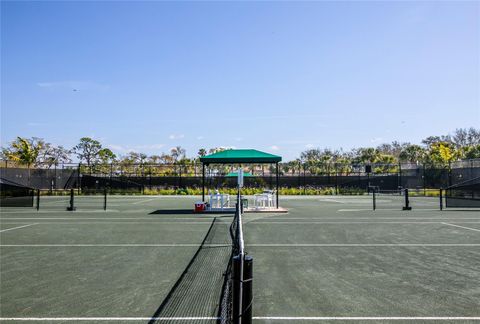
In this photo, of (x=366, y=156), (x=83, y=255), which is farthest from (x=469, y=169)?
(x=83, y=255)

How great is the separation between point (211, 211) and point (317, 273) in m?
13.8

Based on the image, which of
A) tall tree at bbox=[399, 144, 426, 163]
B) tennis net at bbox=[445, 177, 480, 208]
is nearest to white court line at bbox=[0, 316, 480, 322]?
tennis net at bbox=[445, 177, 480, 208]

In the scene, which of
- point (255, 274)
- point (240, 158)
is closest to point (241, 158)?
point (240, 158)

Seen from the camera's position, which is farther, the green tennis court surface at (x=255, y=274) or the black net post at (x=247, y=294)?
the green tennis court surface at (x=255, y=274)

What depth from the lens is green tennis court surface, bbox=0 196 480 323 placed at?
522 cm

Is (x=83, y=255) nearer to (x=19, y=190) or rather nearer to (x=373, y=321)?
(x=373, y=321)

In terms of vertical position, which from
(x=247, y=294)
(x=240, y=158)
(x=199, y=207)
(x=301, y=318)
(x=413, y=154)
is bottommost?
(x=301, y=318)

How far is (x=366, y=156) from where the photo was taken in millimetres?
68562

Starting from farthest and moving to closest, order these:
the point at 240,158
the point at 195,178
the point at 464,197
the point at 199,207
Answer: the point at 195,178 → the point at 464,197 → the point at 240,158 → the point at 199,207

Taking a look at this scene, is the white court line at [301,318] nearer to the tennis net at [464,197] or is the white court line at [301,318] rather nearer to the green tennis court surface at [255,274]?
the green tennis court surface at [255,274]

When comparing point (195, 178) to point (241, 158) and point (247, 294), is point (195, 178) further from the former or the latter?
point (247, 294)

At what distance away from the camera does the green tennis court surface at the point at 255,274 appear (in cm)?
522

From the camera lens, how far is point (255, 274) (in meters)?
7.20

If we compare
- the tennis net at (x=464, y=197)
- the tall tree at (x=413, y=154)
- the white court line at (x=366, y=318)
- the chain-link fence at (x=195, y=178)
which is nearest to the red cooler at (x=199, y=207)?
the white court line at (x=366, y=318)
